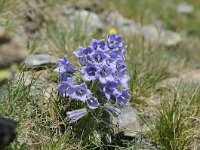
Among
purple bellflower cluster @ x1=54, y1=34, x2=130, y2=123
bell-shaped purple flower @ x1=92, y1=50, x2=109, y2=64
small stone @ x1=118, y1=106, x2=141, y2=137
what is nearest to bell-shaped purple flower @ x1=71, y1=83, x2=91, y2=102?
purple bellflower cluster @ x1=54, y1=34, x2=130, y2=123

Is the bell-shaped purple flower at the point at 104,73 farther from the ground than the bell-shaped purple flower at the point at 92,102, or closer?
farther from the ground

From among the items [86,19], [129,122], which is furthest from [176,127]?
[86,19]

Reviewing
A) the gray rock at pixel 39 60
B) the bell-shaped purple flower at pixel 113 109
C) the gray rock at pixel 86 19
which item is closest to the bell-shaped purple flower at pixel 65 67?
the bell-shaped purple flower at pixel 113 109

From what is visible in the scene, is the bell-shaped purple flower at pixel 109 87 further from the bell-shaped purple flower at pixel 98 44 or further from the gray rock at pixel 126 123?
the gray rock at pixel 126 123

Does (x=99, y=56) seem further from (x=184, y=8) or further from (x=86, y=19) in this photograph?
(x=184, y=8)

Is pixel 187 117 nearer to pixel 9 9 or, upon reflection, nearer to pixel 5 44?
pixel 5 44

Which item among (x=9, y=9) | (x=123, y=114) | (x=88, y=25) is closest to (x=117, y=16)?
(x=88, y=25)

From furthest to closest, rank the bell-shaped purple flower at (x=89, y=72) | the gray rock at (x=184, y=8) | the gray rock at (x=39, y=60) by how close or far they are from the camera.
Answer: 1. the gray rock at (x=184, y=8)
2. the gray rock at (x=39, y=60)
3. the bell-shaped purple flower at (x=89, y=72)
